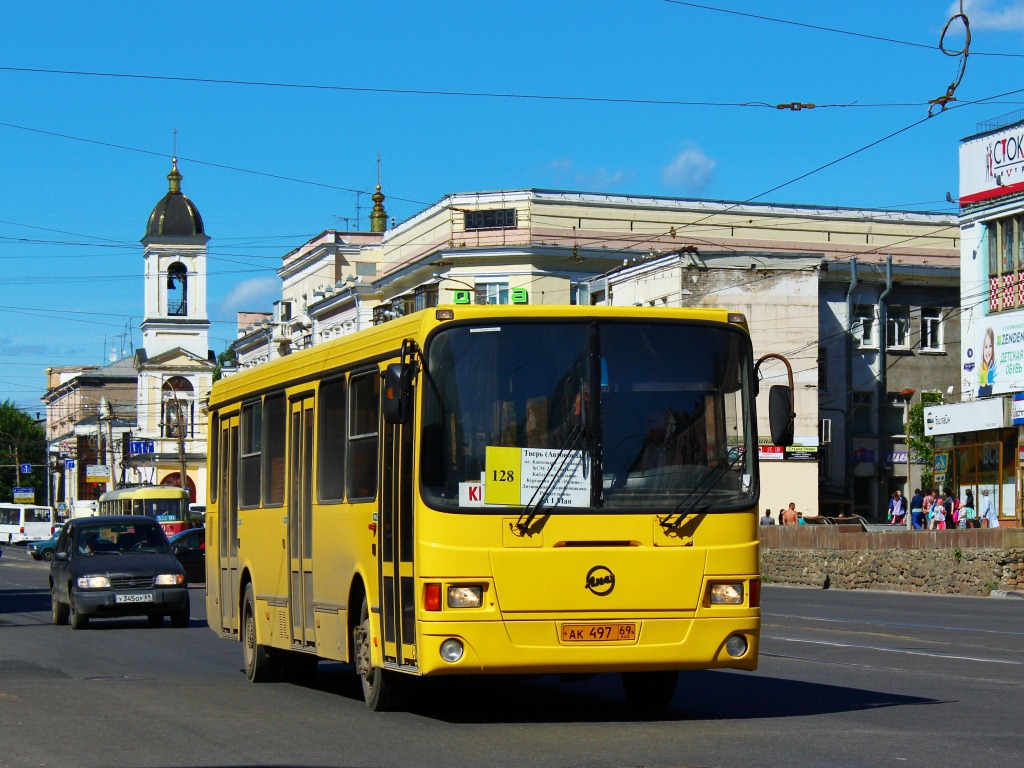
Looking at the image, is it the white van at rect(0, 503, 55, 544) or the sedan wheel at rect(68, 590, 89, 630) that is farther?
the white van at rect(0, 503, 55, 544)

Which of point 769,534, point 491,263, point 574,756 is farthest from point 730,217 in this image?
point 574,756

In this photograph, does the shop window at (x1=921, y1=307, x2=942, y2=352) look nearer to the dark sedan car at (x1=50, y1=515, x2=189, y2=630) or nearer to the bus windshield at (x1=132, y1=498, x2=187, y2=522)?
the bus windshield at (x1=132, y1=498, x2=187, y2=522)

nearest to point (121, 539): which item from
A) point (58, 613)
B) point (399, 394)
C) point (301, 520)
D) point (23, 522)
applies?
point (58, 613)

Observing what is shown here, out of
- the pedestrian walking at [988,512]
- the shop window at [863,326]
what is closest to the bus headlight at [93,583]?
the pedestrian walking at [988,512]

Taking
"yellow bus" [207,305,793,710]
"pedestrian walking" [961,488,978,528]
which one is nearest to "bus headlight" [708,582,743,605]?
"yellow bus" [207,305,793,710]

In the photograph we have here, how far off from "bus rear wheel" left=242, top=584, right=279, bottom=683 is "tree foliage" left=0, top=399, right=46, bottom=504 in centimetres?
14417

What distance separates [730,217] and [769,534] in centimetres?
3930

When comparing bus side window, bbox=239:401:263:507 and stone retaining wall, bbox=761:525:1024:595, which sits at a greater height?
bus side window, bbox=239:401:263:507

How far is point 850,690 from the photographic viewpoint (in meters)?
14.2

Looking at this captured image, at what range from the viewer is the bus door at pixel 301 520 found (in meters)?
13.9

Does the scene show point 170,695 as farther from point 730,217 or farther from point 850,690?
point 730,217

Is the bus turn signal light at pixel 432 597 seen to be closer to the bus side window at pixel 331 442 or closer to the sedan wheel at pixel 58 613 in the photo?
the bus side window at pixel 331 442

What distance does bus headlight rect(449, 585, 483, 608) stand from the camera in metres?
11.1

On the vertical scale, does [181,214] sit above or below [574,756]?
above
